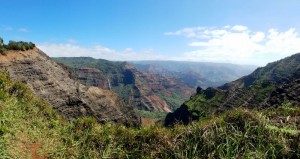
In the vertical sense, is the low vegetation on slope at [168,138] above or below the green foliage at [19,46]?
below

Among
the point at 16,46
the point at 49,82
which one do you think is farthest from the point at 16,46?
the point at 49,82

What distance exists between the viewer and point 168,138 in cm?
916

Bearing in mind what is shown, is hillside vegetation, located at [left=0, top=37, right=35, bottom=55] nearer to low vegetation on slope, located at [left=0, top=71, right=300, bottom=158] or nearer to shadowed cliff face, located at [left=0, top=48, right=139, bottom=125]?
shadowed cliff face, located at [left=0, top=48, right=139, bottom=125]

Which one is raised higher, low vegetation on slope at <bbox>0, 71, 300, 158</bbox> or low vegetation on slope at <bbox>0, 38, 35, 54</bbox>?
low vegetation on slope at <bbox>0, 38, 35, 54</bbox>

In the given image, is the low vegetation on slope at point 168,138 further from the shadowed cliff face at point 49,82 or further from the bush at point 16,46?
the bush at point 16,46

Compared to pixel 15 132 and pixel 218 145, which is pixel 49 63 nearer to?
pixel 15 132

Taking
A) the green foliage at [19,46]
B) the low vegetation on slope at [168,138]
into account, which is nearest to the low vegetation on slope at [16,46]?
the green foliage at [19,46]

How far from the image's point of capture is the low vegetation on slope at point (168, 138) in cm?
785

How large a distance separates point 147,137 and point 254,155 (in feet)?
10.9

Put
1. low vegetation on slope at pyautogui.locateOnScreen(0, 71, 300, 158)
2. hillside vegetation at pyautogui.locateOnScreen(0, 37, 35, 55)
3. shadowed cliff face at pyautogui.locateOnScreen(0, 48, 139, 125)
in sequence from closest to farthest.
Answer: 1. low vegetation on slope at pyautogui.locateOnScreen(0, 71, 300, 158)
2. shadowed cliff face at pyautogui.locateOnScreen(0, 48, 139, 125)
3. hillside vegetation at pyautogui.locateOnScreen(0, 37, 35, 55)

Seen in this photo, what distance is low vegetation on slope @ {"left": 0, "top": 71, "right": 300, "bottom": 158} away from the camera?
7848mm

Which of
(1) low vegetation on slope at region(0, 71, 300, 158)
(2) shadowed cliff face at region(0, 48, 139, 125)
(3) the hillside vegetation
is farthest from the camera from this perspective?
(3) the hillside vegetation

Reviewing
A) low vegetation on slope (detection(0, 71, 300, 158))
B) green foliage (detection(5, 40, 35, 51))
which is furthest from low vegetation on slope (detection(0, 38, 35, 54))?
low vegetation on slope (detection(0, 71, 300, 158))

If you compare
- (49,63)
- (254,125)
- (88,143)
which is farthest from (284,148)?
(49,63)
